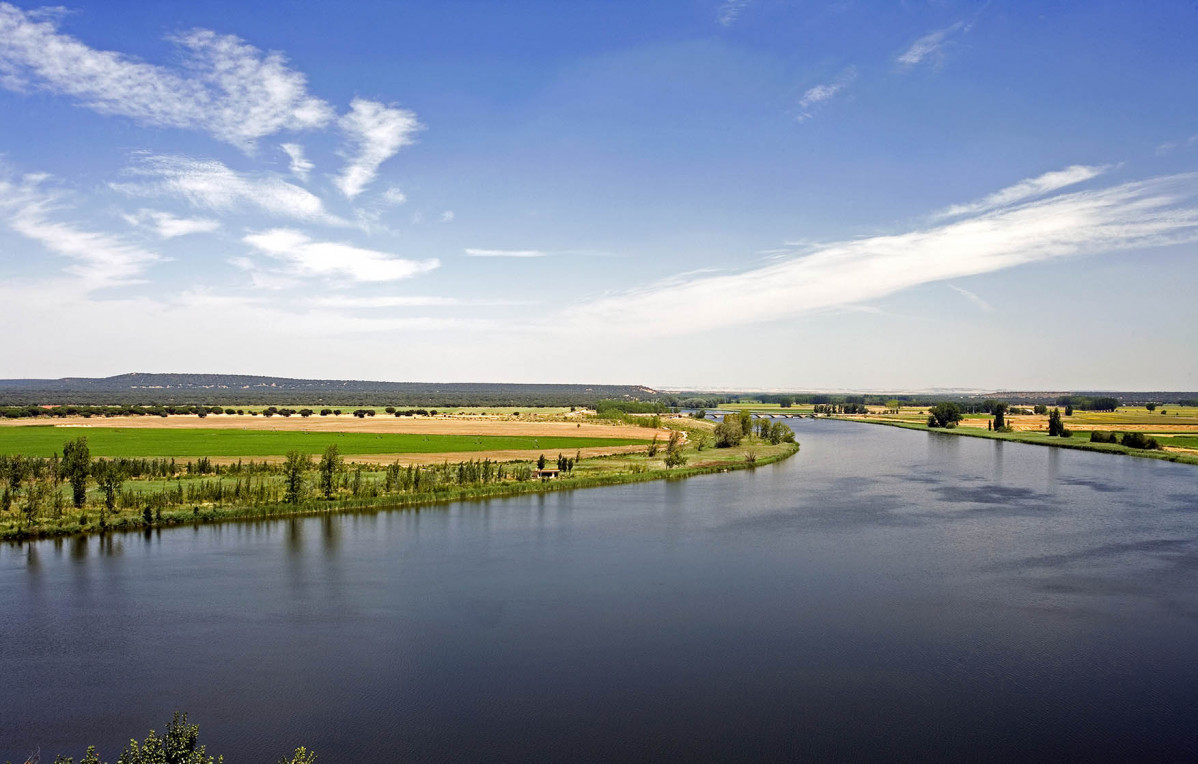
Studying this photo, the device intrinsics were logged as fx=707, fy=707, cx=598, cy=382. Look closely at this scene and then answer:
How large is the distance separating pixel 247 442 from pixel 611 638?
4194 centimetres

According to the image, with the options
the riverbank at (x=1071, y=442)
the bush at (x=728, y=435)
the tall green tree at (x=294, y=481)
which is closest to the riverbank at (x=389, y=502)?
the tall green tree at (x=294, y=481)

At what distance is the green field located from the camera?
140ft

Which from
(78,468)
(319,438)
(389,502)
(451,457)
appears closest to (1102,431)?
(451,457)

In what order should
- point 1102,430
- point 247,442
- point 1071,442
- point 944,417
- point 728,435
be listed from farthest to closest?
point 944,417
point 1102,430
point 1071,442
point 728,435
point 247,442

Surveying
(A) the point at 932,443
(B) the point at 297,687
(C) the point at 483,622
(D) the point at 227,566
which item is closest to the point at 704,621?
(C) the point at 483,622

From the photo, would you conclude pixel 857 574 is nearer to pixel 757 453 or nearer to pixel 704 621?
pixel 704 621

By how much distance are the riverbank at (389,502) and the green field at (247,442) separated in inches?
394

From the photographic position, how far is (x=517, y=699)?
41.8 ft

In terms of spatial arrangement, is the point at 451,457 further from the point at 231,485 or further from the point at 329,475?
the point at 231,485

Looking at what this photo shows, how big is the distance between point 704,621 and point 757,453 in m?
37.0

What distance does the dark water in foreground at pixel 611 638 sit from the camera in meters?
11.7

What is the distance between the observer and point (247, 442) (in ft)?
162

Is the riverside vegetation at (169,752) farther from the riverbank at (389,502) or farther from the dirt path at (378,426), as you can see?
the dirt path at (378,426)

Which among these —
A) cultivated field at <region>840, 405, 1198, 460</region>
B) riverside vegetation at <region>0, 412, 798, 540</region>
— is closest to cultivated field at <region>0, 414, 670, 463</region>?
riverside vegetation at <region>0, 412, 798, 540</region>
